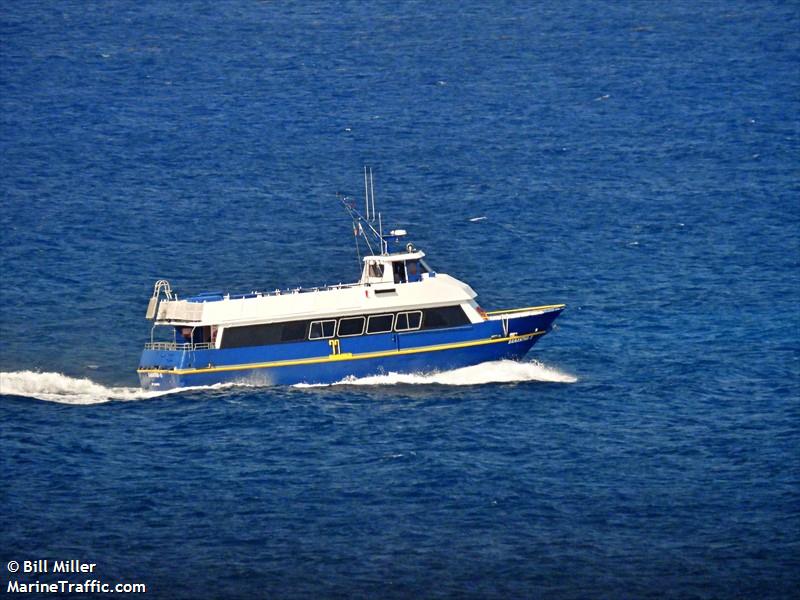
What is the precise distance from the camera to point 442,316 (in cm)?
8612

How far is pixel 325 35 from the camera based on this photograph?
170 m

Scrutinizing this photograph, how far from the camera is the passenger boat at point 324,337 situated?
85625mm

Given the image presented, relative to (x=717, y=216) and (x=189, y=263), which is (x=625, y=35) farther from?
(x=189, y=263)

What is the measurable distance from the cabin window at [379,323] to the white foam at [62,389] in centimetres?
1073

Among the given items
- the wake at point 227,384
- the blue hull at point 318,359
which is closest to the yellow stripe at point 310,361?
the blue hull at point 318,359

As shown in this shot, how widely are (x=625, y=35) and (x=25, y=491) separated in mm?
108648

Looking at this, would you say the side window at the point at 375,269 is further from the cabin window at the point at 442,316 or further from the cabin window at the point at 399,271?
the cabin window at the point at 442,316

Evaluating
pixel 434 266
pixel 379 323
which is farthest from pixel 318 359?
pixel 434 266

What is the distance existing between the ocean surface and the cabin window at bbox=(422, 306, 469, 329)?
2589 mm

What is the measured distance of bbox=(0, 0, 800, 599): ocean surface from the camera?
67.4m

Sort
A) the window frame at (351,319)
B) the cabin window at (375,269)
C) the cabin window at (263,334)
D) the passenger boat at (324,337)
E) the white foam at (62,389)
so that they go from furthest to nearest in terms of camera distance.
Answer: the cabin window at (375,269) → the window frame at (351,319) → the cabin window at (263,334) → the passenger boat at (324,337) → the white foam at (62,389)

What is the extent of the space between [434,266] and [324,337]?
2253 cm

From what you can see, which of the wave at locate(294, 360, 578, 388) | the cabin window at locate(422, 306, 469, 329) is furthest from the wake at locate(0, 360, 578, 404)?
the cabin window at locate(422, 306, 469, 329)

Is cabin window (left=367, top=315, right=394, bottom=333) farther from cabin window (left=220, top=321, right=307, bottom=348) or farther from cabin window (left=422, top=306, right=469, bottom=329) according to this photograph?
cabin window (left=220, top=321, right=307, bottom=348)
